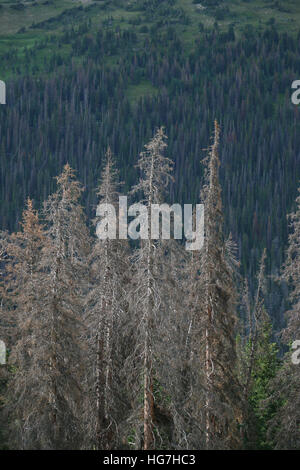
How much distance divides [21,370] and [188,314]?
560 cm

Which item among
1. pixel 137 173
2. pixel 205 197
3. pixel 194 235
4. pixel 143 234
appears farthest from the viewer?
pixel 137 173

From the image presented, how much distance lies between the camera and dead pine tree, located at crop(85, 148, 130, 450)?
19.4 meters

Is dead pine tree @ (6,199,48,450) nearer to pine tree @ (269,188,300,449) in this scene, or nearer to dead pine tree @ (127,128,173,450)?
dead pine tree @ (127,128,173,450)

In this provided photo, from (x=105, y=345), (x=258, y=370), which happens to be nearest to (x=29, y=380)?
(x=105, y=345)

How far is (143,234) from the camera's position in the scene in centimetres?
1825

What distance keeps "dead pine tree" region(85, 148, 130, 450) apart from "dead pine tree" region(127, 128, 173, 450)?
1414mm

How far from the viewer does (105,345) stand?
64.9ft

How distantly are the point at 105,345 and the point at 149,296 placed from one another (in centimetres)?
297

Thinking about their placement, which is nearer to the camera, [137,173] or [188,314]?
[188,314]

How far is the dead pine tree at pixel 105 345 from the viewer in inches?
762

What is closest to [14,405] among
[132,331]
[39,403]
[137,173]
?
[39,403]

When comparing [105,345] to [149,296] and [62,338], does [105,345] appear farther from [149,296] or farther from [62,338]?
[149,296]
